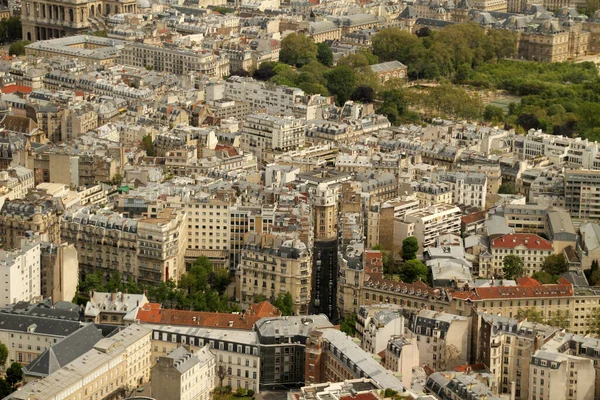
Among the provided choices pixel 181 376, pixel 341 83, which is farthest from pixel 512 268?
pixel 341 83

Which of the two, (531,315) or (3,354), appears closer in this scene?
(3,354)

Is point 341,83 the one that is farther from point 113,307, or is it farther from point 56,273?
point 113,307

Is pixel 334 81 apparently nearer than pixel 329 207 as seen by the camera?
No

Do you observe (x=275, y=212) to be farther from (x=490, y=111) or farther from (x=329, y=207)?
(x=490, y=111)

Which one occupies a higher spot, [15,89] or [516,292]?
[15,89]

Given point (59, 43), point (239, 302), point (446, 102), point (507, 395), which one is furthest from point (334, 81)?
point (507, 395)

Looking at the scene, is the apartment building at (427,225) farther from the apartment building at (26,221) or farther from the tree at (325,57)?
the tree at (325,57)

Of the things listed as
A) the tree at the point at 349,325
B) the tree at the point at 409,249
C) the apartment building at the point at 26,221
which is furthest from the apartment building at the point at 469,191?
the apartment building at the point at 26,221
